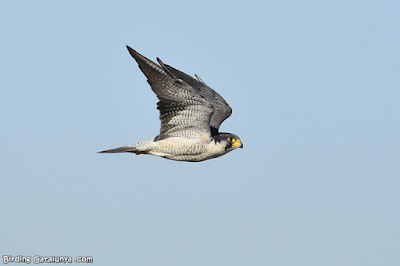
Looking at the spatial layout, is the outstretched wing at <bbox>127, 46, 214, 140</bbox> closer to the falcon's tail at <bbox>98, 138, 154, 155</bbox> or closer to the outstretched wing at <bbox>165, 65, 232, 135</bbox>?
the falcon's tail at <bbox>98, 138, 154, 155</bbox>

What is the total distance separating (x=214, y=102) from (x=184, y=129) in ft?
4.37

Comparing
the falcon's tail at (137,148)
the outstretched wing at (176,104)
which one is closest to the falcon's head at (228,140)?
the outstretched wing at (176,104)

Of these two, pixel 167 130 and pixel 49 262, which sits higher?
pixel 167 130

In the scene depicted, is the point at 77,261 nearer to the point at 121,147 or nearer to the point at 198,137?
the point at 121,147

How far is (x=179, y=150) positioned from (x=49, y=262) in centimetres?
366

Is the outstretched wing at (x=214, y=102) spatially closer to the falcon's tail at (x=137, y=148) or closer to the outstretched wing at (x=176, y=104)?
the outstretched wing at (x=176, y=104)

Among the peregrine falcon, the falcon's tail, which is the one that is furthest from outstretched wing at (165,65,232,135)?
the falcon's tail

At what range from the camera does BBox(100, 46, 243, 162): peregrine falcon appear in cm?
1335

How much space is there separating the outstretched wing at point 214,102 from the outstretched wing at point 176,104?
488mm

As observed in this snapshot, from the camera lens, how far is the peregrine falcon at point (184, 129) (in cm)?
1335

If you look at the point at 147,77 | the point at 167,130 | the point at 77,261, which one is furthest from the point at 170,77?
the point at 77,261

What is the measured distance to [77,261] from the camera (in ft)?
43.2

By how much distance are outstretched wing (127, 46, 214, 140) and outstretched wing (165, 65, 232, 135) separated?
1.60 ft

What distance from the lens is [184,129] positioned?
13859 millimetres
